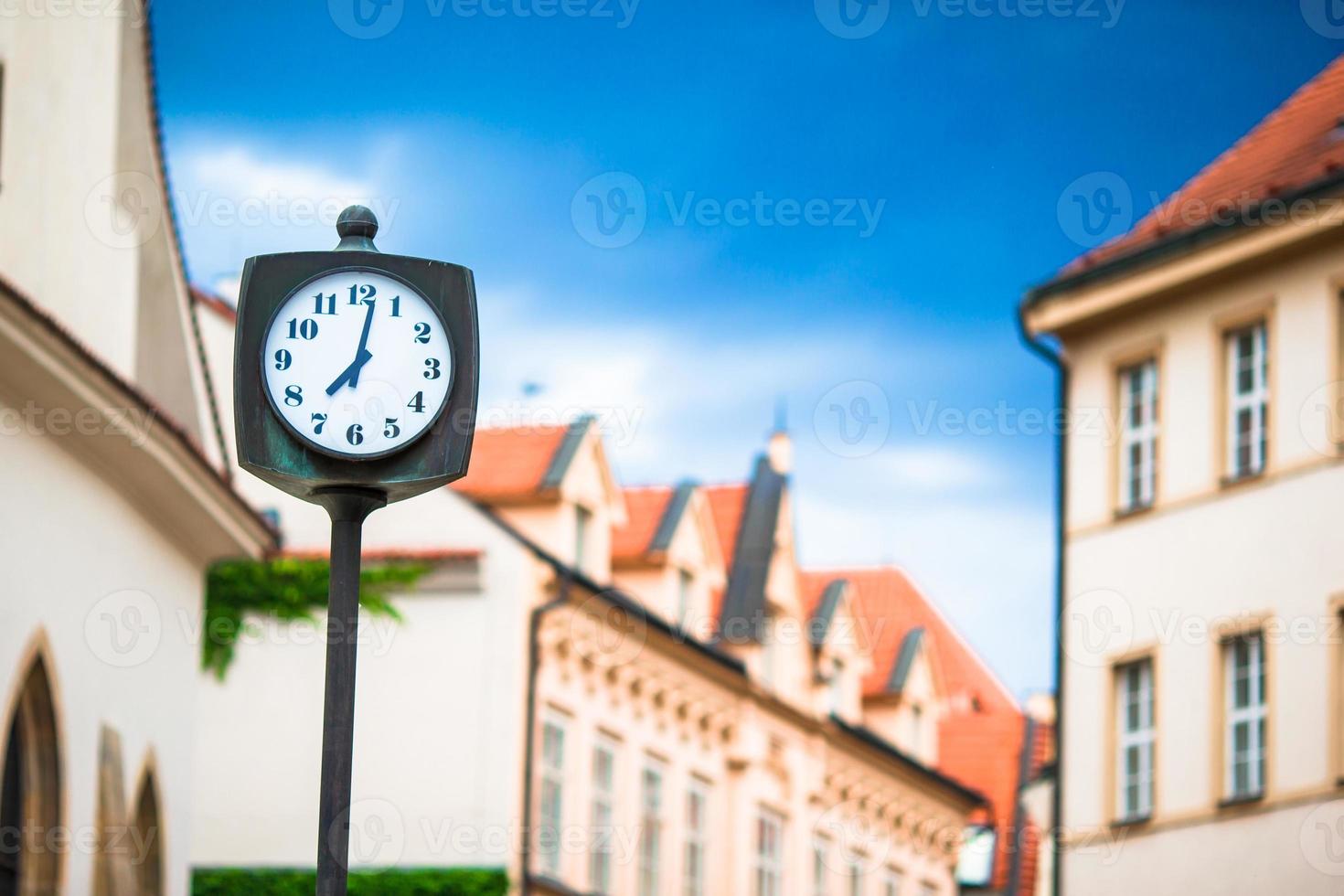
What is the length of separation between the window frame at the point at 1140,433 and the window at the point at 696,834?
1284cm

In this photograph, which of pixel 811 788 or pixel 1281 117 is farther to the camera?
pixel 811 788

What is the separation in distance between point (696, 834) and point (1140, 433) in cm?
1383

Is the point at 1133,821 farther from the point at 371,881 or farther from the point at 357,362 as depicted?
the point at 357,362

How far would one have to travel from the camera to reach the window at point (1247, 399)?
92.4 ft

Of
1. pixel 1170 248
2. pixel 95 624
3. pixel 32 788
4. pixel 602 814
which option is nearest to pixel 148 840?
pixel 95 624

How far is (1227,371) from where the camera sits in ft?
94.4

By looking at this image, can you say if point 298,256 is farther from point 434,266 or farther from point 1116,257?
point 1116,257

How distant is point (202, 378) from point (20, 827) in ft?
26.0

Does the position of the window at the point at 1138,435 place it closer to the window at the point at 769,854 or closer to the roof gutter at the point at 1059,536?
the roof gutter at the point at 1059,536

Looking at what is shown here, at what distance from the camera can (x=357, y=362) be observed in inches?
270

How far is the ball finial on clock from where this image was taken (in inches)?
276

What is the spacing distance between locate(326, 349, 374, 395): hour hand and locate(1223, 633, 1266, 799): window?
21.7 meters

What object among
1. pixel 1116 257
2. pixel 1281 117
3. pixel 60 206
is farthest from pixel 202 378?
pixel 1281 117

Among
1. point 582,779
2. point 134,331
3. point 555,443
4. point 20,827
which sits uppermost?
point 555,443
